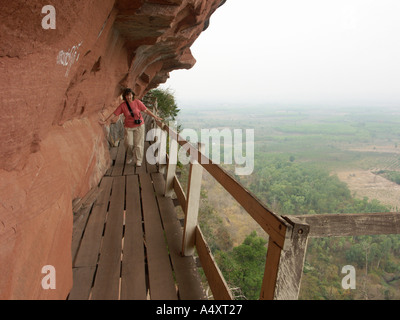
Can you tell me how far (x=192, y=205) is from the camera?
99.5 inches

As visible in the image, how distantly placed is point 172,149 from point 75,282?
2259 millimetres

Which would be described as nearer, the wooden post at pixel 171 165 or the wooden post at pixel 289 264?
the wooden post at pixel 289 264

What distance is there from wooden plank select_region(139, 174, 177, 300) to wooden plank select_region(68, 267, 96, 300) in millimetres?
585

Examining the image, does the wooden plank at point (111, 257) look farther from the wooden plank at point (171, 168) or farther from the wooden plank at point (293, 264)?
the wooden plank at point (293, 264)

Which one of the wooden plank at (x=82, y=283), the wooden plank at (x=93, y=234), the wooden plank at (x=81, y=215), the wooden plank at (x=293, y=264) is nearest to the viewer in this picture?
the wooden plank at (x=293, y=264)

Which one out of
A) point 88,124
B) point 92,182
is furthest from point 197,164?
point 88,124

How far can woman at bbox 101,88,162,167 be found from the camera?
195 inches

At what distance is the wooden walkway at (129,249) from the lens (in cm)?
229

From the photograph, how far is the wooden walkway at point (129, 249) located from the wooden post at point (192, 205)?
16 cm

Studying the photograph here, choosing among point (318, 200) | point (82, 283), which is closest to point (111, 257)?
point (82, 283)

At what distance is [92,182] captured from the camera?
445 centimetres

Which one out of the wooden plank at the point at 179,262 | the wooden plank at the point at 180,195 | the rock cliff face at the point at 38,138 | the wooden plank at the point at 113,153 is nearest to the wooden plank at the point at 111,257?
the rock cliff face at the point at 38,138

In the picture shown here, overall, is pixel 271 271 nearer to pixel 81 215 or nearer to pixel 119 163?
pixel 81 215
